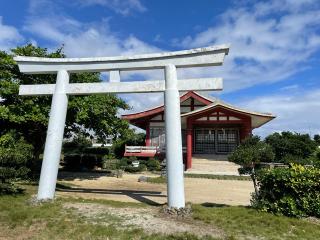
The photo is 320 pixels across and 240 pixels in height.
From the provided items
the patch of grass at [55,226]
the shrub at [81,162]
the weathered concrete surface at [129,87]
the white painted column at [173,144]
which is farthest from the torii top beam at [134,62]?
the shrub at [81,162]

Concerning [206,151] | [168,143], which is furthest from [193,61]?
[206,151]

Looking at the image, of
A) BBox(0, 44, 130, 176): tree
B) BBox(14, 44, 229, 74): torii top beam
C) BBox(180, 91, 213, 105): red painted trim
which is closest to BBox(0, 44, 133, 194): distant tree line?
BBox(0, 44, 130, 176): tree

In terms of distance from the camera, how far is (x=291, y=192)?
8.66 m

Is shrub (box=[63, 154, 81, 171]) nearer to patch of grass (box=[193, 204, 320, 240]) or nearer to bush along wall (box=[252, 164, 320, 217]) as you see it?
patch of grass (box=[193, 204, 320, 240])

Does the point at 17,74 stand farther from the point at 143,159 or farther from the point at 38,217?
the point at 143,159

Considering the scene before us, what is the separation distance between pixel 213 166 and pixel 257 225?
57.9ft

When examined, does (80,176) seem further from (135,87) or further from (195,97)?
(195,97)

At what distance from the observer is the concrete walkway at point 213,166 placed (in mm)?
24312

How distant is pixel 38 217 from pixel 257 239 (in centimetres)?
531

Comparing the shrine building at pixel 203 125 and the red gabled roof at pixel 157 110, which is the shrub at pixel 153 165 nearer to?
the shrine building at pixel 203 125

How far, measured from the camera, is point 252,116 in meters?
25.5

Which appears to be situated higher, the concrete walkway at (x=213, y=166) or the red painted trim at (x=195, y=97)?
the red painted trim at (x=195, y=97)

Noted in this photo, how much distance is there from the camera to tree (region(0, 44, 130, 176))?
14.6 metres

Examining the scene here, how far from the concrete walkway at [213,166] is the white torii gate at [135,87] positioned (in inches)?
600
